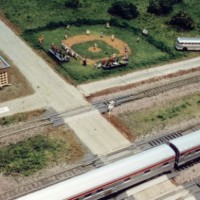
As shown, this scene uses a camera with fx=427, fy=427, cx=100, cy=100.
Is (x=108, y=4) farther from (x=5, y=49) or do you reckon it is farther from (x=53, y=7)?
(x=5, y=49)

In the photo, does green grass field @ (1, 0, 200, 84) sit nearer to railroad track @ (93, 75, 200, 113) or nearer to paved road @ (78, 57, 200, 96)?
paved road @ (78, 57, 200, 96)

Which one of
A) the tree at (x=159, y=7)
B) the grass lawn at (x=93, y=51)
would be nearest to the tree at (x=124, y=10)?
the tree at (x=159, y=7)

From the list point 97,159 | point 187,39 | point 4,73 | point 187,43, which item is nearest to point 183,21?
point 187,39

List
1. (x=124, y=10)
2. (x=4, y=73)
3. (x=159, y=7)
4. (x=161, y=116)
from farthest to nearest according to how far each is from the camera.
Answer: (x=159, y=7) → (x=124, y=10) → (x=4, y=73) → (x=161, y=116)

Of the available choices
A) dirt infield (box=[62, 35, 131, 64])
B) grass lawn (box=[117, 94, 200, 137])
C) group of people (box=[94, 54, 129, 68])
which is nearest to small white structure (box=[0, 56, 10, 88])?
group of people (box=[94, 54, 129, 68])

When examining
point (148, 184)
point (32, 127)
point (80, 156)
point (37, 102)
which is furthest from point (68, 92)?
point (148, 184)

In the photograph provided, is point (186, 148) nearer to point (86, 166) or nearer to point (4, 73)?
point (86, 166)

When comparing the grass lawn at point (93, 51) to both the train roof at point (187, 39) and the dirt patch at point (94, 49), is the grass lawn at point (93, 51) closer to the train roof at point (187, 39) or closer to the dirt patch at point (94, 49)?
the dirt patch at point (94, 49)

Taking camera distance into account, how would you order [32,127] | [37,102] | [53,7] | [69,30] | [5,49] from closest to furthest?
[32,127]
[37,102]
[5,49]
[69,30]
[53,7]
